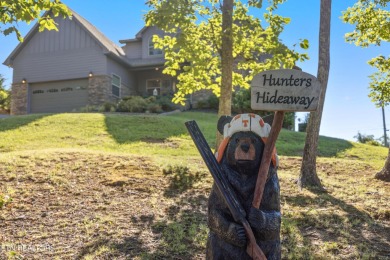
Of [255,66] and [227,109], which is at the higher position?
[255,66]

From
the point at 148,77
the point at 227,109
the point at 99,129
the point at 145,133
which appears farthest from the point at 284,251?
the point at 148,77

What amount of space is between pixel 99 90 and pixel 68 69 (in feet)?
9.24

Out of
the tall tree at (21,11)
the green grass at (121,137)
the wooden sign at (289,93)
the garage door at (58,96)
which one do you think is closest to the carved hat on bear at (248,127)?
the wooden sign at (289,93)

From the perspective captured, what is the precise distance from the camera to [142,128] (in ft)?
43.7

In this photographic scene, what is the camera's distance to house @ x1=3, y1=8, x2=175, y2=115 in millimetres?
21359

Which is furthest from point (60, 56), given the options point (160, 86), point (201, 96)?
point (201, 96)

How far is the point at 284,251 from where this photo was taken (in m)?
3.97

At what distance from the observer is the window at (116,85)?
2202 cm

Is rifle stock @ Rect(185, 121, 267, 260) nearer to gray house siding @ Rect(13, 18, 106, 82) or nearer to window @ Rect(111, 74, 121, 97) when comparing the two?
gray house siding @ Rect(13, 18, 106, 82)

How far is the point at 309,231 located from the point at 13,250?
363 centimetres

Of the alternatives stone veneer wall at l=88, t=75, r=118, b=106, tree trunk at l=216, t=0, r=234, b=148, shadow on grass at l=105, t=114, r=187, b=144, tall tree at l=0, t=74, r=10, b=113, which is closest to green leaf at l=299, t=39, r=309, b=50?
tree trunk at l=216, t=0, r=234, b=148

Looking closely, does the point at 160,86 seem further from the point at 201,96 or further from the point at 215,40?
the point at 215,40

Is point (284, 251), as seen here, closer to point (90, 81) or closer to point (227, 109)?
point (227, 109)

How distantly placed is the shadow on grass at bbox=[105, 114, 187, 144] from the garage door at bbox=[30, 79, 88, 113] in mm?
7956
